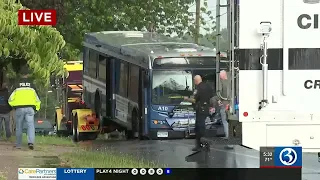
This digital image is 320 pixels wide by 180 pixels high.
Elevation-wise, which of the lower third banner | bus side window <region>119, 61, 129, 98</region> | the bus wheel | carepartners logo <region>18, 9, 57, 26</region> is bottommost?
the lower third banner

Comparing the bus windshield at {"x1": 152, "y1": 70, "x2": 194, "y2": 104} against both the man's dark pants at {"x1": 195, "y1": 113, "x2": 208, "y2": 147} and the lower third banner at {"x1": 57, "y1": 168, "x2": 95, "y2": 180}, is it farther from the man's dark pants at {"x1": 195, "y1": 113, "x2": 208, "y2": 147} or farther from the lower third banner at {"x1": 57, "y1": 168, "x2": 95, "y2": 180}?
the lower third banner at {"x1": 57, "y1": 168, "x2": 95, "y2": 180}

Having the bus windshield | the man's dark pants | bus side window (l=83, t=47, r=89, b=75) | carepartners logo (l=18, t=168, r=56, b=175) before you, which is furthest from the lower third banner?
the bus windshield

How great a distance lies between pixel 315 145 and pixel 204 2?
1132 mm

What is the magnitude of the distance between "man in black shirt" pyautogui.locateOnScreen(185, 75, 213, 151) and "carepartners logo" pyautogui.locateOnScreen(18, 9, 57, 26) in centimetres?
122

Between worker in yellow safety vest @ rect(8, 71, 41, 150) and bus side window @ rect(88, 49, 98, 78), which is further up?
bus side window @ rect(88, 49, 98, 78)

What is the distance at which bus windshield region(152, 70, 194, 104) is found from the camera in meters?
8.41

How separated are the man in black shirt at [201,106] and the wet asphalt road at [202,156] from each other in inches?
5.4

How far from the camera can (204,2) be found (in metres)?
5.27

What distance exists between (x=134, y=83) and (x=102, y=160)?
365 centimetres

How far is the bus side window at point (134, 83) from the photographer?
8.93 m

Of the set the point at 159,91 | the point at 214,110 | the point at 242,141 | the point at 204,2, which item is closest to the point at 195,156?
the point at 214,110

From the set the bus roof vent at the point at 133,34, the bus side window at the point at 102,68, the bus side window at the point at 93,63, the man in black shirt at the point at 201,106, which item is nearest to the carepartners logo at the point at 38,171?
the bus roof vent at the point at 133,34

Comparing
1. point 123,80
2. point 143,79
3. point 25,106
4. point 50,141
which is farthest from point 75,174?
point 143,79

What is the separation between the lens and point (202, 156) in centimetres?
566
